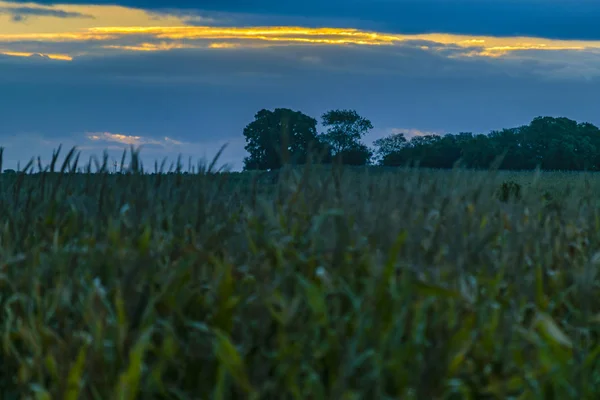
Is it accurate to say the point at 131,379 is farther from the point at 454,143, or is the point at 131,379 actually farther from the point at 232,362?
the point at 454,143

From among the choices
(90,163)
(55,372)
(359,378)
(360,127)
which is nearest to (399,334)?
(359,378)

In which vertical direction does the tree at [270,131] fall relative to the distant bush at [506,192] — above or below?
above

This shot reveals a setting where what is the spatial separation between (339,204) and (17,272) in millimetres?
1527

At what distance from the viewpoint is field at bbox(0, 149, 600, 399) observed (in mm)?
2396

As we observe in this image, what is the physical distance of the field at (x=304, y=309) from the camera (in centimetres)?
240

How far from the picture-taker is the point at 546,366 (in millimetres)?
2420

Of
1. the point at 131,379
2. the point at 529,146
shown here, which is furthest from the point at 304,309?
the point at 529,146

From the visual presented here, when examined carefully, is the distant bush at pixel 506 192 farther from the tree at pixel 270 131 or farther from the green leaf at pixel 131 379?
the tree at pixel 270 131

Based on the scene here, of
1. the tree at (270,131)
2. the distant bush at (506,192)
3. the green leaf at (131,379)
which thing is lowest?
the green leaf at (131,379)

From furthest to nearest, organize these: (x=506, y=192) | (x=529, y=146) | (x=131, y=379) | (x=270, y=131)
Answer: (x=529, y=146)
(x=270, y=131)
(x=506, y=192)
(x=131, y=379)

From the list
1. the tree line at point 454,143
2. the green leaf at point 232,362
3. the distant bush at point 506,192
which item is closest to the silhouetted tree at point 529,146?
the tree line at point 454,143

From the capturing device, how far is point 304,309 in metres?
2.73

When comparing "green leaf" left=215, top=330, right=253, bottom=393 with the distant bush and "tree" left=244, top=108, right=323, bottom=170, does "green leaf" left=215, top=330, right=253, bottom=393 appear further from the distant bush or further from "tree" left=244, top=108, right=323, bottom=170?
"tree" left=244, top=108, right=323, bottom=170

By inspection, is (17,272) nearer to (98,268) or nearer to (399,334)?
(98,268)
